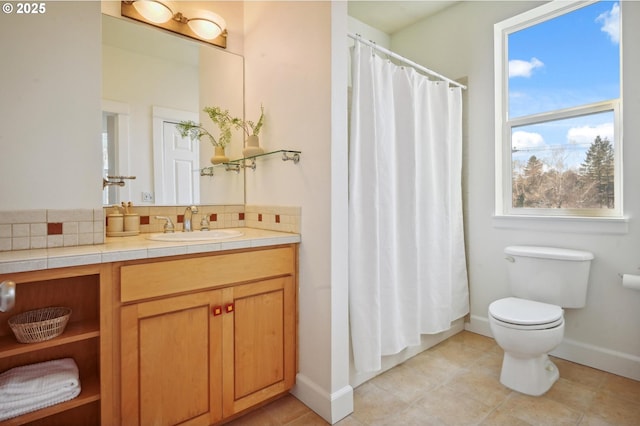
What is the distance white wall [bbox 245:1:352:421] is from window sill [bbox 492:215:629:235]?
1474 mm

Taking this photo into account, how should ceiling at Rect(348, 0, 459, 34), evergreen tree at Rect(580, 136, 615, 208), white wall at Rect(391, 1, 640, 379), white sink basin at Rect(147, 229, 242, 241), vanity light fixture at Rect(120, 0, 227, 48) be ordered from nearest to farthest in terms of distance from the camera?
white sink basin at Rect(147, 229, 242, 241), vanity light fixture at Rect(120, 0, 227, 48), white wall at Rect(391, 1, 640, 379), evergreen tree at Rect(580, 136, 615, 208), ceiling at Rect(348, 0, 459, 34)

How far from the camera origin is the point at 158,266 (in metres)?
1.31

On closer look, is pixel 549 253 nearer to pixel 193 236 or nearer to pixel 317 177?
pixel 317 177

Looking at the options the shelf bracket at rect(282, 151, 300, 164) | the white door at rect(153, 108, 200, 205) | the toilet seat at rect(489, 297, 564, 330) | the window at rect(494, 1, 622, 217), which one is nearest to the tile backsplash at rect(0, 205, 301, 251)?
the white door at rect(153, 108, 200, 205)

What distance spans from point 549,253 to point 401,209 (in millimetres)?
963

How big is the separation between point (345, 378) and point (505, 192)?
1852 millimetres

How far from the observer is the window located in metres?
2.07

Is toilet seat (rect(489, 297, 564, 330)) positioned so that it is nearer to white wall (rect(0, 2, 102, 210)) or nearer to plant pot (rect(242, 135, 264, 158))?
plant pot (rect(242, 135, 264, 158))

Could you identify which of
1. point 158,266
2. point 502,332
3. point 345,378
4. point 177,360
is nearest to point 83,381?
point 177,360

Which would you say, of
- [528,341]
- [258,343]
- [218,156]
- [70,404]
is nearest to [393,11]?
[218,156]

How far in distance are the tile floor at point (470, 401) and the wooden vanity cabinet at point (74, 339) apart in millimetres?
667

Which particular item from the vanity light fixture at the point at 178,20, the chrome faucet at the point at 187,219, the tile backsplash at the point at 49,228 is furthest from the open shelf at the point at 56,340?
the vanity light fixture at the point at 178,20

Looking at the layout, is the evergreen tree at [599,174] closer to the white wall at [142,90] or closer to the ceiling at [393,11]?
the ceiling at [393,11]

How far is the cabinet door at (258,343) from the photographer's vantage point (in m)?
1.51
